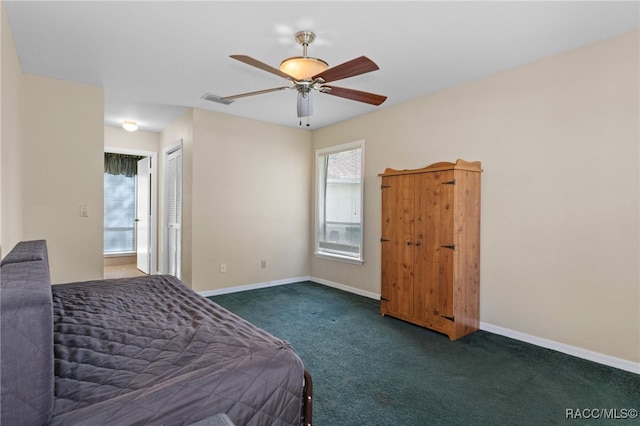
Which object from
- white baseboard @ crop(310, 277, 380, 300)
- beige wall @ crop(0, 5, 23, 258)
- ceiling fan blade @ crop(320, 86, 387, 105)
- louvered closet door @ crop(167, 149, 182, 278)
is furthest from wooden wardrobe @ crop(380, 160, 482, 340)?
A: beige wall @ crop(0, 5, 23, 258)

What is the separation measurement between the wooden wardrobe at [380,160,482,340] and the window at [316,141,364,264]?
1.11 metres

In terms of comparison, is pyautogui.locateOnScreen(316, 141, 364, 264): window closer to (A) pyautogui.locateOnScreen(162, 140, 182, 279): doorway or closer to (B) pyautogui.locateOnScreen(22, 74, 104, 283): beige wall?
(A) pyautogui.locateOnScreen(162, 140, 182, 279): doorway

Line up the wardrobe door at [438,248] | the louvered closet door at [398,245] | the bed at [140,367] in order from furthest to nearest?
the louvered closet door at [398,245], the wardrobe door at [438,248], the bed at [140,367]

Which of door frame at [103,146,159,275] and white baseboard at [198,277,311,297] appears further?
door frame at [103,146,159,275]

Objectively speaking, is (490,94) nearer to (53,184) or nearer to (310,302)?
(310,302)

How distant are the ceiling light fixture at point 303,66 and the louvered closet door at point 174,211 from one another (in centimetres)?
306

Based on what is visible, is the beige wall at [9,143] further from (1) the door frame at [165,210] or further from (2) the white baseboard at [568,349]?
(2) the white baseboard at [568,349]

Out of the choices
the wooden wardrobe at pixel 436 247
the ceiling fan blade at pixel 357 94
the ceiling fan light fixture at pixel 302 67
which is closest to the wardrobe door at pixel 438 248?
the wooden wardrobe at pixel 436 247

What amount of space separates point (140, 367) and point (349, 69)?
6.58 ft

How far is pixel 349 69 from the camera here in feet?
7.20

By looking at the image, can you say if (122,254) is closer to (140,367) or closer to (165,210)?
(165,210)

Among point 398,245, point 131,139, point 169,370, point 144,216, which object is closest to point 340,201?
point 398,245

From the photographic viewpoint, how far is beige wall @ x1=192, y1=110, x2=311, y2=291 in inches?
178

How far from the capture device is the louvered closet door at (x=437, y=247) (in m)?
3.10
